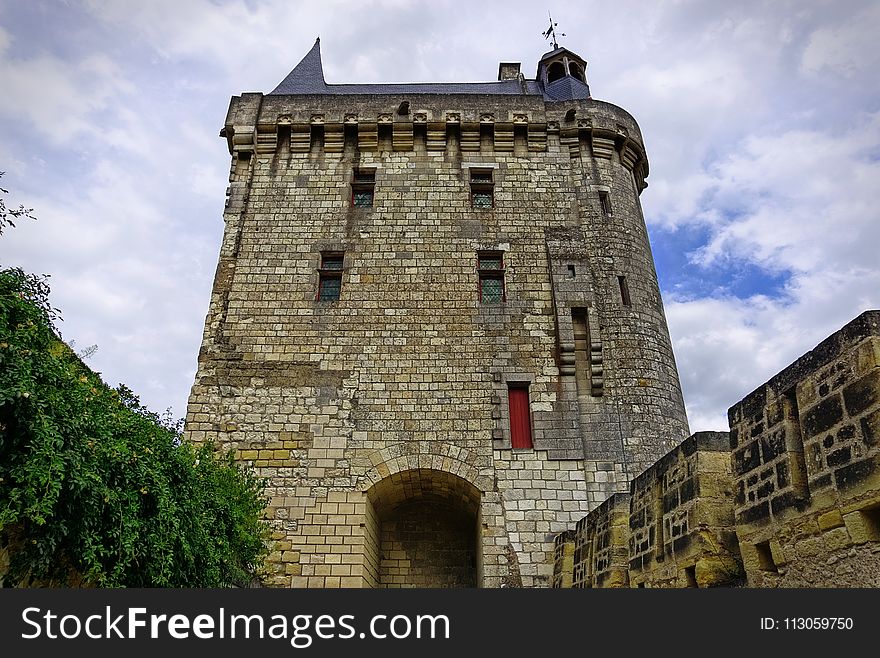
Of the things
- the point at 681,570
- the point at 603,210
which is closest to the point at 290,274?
the point at 603,210

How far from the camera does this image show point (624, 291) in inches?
456

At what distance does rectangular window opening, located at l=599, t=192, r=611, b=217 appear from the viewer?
40.8ft

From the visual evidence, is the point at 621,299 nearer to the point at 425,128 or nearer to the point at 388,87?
the point at 425,128

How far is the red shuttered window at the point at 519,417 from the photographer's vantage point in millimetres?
10234

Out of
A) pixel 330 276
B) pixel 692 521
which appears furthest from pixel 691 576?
pixel 330 276

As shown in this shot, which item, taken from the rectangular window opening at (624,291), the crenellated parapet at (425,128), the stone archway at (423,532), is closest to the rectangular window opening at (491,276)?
the rectangular window opening at (624,291)

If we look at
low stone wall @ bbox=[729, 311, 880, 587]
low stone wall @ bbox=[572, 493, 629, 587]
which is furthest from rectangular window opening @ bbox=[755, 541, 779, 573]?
low stone wall @ bbox=[572, 493, 629, 587]

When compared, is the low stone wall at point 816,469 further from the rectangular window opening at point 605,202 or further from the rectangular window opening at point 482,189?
the rectangular window opening at point 482,189

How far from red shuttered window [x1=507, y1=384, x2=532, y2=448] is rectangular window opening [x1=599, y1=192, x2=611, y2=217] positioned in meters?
4.13

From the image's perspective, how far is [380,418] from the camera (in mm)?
10320

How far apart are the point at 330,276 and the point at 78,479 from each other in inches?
304

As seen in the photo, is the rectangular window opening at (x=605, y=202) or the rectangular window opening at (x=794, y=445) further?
the rectangular window opening at (x=605, y=202)

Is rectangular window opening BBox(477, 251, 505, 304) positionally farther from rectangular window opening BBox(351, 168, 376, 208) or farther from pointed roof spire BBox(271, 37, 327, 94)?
pointed roof spire BBox(271, 37, 327, 94)

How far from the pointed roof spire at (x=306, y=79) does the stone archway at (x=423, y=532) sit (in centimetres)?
1010
